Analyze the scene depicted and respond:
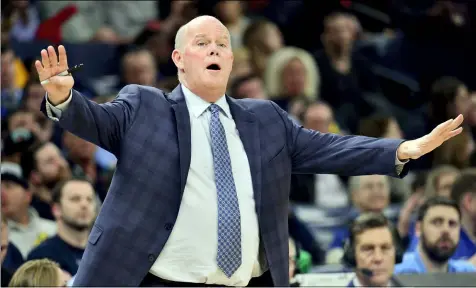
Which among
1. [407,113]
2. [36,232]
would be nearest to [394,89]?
[407,113]

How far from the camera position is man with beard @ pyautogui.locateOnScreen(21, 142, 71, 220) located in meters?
7.40

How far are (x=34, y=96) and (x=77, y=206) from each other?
1.84 m

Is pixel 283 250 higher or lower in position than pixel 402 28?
lower

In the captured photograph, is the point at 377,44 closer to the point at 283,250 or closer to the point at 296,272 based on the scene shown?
the point at 296,272

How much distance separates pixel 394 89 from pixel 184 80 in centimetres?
563

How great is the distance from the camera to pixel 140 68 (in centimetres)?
853

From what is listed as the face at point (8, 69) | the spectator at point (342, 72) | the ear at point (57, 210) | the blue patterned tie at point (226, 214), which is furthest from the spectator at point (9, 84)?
the blue patterned tie at point (226, 214)

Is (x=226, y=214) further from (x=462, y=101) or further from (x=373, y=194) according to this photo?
(x=462, y=101)

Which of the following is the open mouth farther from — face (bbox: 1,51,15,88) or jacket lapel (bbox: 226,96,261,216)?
face (bbox: 1,51,15,88)

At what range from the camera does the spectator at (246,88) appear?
8.36 meters

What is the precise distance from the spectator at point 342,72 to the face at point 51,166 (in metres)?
2.54

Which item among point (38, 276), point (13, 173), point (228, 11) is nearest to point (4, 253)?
point (38, 276)

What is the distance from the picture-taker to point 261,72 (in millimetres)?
9000

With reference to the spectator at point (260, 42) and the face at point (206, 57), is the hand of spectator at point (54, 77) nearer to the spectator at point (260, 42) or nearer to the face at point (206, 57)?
the face at point (206, 57)
